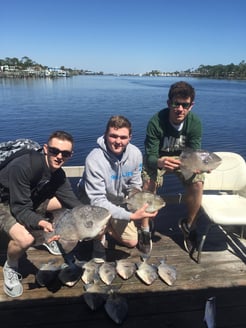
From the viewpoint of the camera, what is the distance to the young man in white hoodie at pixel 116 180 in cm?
367

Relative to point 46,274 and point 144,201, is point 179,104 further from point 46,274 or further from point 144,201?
point 46,274

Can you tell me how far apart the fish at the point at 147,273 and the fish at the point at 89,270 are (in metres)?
0.55

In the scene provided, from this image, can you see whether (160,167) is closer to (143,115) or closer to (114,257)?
(114,257)

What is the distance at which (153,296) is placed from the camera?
3.47 metres

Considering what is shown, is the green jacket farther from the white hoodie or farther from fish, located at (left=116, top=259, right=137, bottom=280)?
fish, located at (left=116, top=259, right=137, bottom=280)

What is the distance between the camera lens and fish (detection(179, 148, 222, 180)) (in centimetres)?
411

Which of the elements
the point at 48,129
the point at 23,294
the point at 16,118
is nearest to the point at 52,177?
the point at 23,294

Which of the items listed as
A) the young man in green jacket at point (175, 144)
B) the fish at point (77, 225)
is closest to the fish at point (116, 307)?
the fish at point (77, 225)

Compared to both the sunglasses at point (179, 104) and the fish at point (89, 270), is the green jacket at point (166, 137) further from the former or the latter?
the fish at point (89, 270)

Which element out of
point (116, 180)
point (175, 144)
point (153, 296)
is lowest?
point (153, 296)

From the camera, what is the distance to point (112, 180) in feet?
13.0

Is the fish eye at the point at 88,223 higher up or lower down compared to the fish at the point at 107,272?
higher up

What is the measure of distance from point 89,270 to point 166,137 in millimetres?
2243

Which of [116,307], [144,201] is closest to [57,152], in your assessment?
[144,201]
